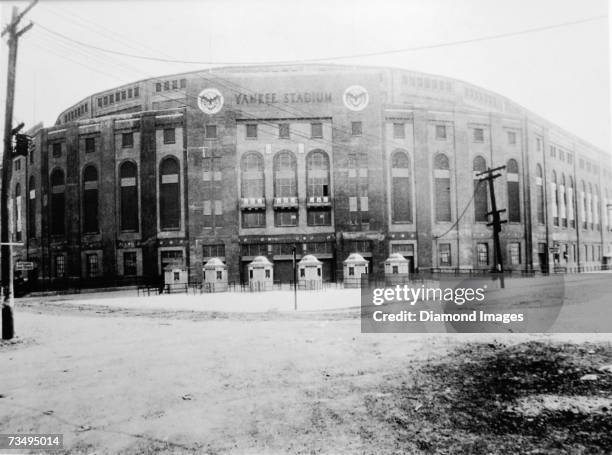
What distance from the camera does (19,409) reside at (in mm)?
4957

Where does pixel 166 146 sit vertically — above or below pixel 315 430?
above

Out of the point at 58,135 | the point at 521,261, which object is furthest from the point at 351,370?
the point at 58,135

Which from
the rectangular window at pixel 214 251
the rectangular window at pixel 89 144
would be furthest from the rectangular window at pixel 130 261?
the rectangular window at pixel 89 144

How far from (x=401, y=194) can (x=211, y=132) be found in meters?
14.0

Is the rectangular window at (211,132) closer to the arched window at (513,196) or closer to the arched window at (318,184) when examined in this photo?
the arched window at (318,184)

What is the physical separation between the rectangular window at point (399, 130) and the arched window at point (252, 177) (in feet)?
32.0

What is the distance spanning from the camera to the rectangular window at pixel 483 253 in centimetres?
2856

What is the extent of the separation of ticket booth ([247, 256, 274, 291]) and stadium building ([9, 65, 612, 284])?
7.94ft

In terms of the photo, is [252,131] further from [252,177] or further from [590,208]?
[590,208]

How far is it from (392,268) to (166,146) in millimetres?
17928

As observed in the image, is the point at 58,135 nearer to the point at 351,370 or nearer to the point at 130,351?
the point at 130,351

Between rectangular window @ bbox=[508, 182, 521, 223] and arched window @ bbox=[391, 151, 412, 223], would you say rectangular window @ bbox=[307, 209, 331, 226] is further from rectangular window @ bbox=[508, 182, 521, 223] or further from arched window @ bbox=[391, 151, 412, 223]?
rectangular window @ bbox=[508, 182, 521, 223]

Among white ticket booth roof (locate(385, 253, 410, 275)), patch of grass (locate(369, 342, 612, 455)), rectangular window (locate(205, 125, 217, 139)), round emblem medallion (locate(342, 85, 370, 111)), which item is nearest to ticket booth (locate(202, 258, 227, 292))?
rectangular window (locate(205, 125, 217, 139))

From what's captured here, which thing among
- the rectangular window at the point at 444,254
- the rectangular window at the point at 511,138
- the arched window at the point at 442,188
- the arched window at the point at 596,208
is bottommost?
the rectangular window at the point at 444,254
